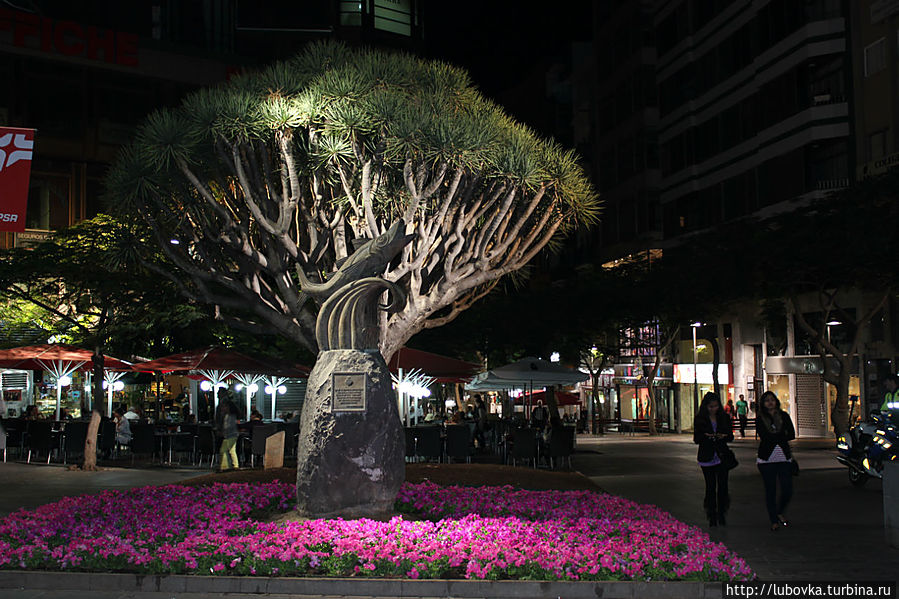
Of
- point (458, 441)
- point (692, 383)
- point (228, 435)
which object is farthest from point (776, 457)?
point (692, 383)

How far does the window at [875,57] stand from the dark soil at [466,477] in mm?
25226

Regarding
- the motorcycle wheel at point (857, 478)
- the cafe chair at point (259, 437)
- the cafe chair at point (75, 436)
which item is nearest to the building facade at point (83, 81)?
the cafe chair at point (75, 436)

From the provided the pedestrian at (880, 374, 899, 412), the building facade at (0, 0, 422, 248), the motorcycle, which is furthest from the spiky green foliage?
the building facade at (0, 0, 422, 248)

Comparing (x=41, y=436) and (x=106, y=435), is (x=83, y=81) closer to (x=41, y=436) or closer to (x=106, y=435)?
(x=41, y=436)

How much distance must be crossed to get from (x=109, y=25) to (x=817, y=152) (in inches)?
1424

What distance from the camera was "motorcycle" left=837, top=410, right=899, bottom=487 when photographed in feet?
50.7

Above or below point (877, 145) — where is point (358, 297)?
below

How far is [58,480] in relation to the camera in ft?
67.8

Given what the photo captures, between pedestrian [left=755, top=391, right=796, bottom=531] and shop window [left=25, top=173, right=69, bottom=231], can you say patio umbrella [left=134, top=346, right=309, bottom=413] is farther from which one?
shop window [left=25, top=173, right=69, bottom=231]

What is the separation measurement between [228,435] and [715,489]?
11.1 metres

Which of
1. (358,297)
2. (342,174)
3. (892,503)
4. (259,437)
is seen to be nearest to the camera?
(892,503)

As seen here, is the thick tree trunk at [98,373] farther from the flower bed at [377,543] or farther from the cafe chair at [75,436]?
the flower bed at [377,543]

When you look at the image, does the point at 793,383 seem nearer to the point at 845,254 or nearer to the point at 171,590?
the point at 845,254

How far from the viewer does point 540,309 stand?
48.1m
